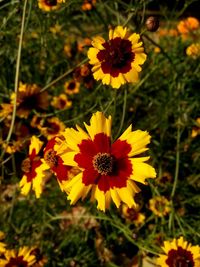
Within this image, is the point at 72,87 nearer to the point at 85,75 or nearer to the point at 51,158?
the point at 85,75

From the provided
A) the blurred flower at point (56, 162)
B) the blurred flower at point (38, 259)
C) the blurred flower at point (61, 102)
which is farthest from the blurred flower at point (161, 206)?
the blurred flower at point (61, 102)

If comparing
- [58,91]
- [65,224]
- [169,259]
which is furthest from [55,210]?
[169,259]

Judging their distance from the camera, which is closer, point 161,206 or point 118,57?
point 118,57

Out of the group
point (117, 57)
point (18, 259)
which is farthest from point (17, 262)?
point (117, 57)

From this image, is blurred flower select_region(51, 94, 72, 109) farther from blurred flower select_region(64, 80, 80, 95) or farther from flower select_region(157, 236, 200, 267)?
flower select_region(157, 236, 200, 267)

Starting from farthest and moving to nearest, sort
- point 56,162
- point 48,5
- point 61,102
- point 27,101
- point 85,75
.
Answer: point 61,102 < point 85,75 < point 27,101 < point 48,5 < point 56,162

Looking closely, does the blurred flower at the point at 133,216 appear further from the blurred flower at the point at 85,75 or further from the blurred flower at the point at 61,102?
the blurred flower at the point at 61,102
